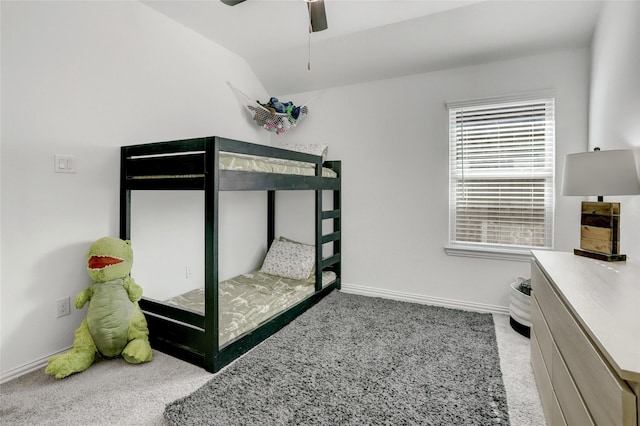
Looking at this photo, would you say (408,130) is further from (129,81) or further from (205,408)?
(205,408)

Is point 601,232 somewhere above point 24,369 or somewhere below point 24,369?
above

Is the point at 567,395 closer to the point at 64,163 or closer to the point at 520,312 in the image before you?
the point at 520,312

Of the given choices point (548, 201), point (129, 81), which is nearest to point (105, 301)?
point (129, 81)

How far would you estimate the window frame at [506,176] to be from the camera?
265 centimetres

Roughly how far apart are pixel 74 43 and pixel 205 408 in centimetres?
227

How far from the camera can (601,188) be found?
1526 mm

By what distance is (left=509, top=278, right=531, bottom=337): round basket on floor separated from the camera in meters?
2.36

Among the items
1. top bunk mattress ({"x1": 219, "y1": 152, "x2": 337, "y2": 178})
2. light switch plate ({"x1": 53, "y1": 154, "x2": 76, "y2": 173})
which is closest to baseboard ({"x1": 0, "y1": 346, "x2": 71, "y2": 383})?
light switch plate ({"x1": 53, "y1": 154, "x2": 76, "y2": 173})

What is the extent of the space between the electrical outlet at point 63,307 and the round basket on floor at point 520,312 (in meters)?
3.07

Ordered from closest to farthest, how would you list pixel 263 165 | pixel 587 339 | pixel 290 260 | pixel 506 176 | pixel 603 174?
pixel 587 339 → pixel 603 174 → pixel 263 165 → pixel 506 176 → pixel 290 260

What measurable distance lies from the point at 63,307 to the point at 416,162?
2952mm

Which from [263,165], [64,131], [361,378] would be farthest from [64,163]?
[361,378]

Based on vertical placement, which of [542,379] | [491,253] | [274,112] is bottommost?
[542,379]

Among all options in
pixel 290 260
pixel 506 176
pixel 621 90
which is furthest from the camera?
pixel 290 260
